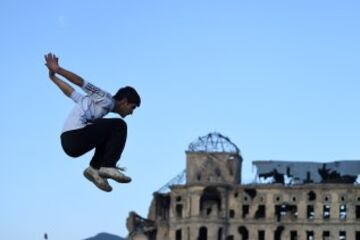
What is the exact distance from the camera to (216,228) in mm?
91312

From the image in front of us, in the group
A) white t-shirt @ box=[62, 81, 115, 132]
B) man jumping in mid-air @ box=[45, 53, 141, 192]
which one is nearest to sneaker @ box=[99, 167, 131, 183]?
man jumping in mid-air @ box=[45, 53, 141, 192]

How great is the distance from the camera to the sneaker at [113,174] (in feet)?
34.7

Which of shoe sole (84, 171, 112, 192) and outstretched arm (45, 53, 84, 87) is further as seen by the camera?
shoe sole (84, 171, 112, 192)

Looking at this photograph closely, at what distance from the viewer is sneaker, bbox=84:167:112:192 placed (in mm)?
10555

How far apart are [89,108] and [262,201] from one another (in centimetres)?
8271

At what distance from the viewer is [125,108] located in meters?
10.5

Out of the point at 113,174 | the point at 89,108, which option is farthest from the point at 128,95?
the point at 113,174

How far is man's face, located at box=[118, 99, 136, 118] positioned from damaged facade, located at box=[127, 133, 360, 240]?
80.0 meters

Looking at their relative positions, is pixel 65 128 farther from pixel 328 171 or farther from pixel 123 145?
pixel 328 171

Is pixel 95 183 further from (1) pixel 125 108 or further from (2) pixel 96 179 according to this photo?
(1) pixel 125 108

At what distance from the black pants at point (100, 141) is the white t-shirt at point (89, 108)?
62mm

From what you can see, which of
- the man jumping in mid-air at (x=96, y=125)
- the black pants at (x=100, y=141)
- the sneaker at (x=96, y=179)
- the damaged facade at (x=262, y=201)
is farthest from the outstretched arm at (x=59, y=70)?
the damaged facade at (x=262, y=201)

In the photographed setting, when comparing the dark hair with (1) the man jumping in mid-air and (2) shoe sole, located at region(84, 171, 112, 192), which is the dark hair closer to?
(1) the man jumping in mid-air

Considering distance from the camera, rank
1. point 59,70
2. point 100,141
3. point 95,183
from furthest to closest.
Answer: point 95,183 < point 100,141 < point 59,70
